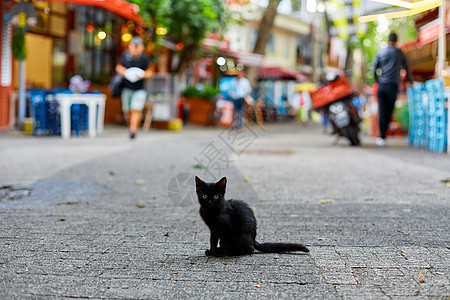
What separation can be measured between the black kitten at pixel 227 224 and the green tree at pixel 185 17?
1588 centimetres

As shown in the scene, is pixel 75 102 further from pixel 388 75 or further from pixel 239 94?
pixel 388 75

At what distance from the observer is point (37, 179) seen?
284 inches

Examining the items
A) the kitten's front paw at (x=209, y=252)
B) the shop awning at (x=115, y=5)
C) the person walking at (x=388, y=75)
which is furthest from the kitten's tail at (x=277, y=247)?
the shop awning at (x=115, y=5)

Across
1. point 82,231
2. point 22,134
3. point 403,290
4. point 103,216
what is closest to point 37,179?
point 103,216

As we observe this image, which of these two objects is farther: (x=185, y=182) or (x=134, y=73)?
(x=134, y=73)

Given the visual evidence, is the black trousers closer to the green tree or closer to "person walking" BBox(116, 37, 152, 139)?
"person walking" BBox(116, 37, 152, 139)

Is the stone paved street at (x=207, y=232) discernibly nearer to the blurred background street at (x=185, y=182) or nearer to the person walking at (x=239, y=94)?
the blurred background street at (x=185, y=182)

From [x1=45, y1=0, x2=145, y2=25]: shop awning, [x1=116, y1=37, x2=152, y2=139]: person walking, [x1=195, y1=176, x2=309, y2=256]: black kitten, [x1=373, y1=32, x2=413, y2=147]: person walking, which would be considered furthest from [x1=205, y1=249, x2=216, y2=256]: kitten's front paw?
[x1=45, y1=0, x2=145, y2=25]: shop awning

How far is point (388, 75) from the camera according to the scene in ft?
41.0

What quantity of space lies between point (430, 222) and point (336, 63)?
213ft

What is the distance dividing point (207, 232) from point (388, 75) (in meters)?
8.95

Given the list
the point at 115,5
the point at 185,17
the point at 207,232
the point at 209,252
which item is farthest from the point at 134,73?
the point at 209,252

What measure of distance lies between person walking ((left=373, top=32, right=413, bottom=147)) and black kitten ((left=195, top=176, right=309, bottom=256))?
30.8ft

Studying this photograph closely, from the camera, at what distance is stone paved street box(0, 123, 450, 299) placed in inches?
123
